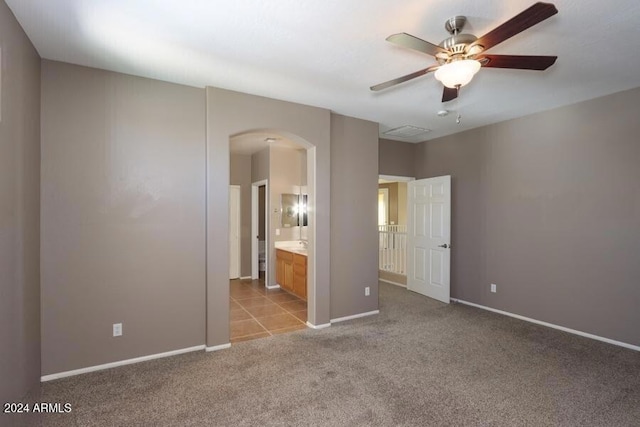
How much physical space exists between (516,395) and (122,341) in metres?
3.43

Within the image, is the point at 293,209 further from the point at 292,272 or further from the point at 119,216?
the point at 119,216

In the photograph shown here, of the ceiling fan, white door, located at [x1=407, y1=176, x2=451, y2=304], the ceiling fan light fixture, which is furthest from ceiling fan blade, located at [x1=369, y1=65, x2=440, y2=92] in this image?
white door, located at [x1=407, y1=176, x2=451, y2=304]

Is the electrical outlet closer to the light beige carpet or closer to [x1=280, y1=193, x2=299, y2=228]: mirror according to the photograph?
the light beige carpet

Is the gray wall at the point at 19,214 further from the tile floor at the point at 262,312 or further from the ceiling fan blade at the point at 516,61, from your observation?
the ceiling fan blade at the point at 516,61

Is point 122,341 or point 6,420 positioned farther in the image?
point 122,341

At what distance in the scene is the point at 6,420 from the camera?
77.6 inches

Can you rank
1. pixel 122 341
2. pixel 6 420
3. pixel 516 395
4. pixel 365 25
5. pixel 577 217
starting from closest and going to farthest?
pixel 6 420 → pixel 365 25 → pixel 516 395 → pixel 122 341 → pixel 577 217

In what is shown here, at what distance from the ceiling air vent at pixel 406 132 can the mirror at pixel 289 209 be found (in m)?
2.18

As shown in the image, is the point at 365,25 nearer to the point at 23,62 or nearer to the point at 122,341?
the point at 23,62

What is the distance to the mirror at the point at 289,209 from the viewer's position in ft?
20.5

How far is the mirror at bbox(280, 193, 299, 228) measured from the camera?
20.5 ft

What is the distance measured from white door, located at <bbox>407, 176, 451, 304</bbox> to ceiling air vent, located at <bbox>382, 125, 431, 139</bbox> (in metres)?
0.80

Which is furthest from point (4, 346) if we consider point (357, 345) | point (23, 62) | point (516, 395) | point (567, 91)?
point (567, 91)

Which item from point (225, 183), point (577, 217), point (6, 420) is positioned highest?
point (225, 183)
